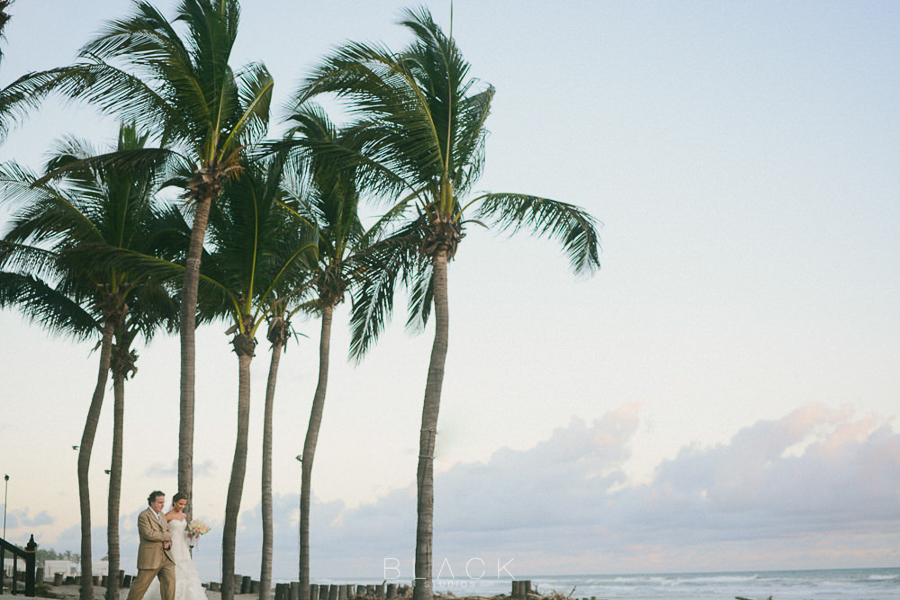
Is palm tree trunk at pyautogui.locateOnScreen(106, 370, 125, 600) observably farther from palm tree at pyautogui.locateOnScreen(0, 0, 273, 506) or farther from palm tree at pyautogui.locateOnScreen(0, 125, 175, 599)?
palm tree at pyautogui.locateOnScreen(0, 0, 273, 506)

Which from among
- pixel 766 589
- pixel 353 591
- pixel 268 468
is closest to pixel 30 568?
pixel 268 468

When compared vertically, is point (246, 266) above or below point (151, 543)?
above

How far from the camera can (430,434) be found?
1386 cm

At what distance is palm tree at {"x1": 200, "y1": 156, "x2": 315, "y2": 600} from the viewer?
18312mm

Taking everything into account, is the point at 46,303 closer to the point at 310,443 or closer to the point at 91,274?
the point at 91,274

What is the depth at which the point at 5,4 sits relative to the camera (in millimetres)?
11953

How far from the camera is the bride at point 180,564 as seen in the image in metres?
11.6

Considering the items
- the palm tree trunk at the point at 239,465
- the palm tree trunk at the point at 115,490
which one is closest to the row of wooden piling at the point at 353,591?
the palm tree trunk at the point at 239,465

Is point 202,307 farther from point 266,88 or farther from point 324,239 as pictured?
point 266,88

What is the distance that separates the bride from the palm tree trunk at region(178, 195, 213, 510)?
3.02 metres

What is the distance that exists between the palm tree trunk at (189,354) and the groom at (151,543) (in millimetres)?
3645

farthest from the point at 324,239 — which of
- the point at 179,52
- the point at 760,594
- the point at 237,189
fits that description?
the point at 760,594

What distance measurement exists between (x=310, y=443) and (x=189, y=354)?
5.17m

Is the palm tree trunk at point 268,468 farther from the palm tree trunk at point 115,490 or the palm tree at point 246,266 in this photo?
the palm tree trunk at point 115,490
